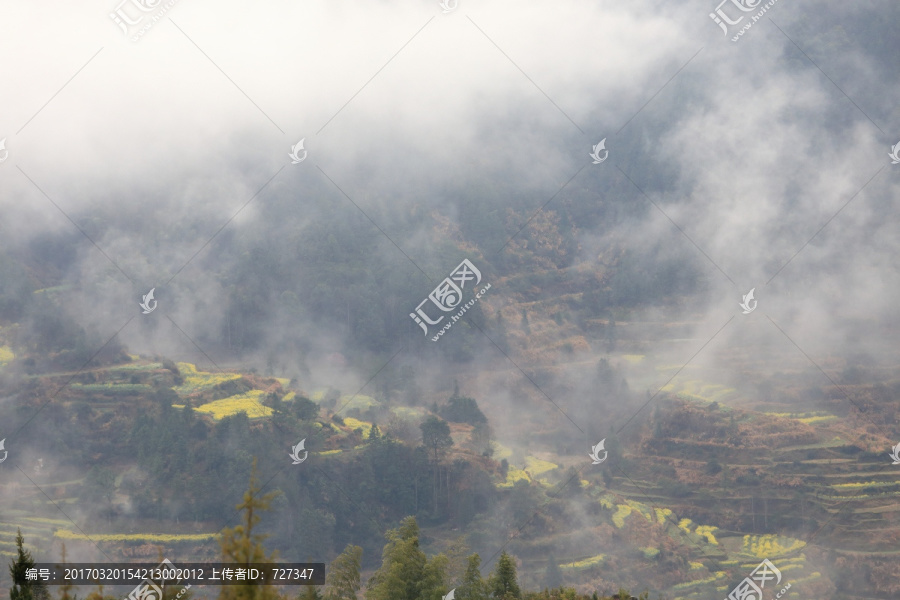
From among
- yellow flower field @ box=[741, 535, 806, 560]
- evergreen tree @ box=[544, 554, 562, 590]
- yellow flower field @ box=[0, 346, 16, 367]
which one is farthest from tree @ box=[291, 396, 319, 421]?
yellow flower field @ box=[741, 535, 806, 560]

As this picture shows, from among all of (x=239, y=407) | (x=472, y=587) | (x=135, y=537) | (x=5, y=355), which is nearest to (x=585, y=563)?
(x=472, y=587)

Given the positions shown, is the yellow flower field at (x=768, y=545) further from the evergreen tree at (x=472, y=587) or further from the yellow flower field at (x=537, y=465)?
the evergreen tree at (x=472, y=587)

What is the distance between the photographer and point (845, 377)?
Result: 340ft

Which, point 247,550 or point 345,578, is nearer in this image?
point 247,550

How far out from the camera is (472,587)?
4350cm

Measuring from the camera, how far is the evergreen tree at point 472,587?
42969 mm

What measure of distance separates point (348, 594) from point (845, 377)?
264 ft

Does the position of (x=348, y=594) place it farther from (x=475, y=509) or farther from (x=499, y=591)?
(x=475, y=509)

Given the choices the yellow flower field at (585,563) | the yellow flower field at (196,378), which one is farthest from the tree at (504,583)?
the yellow flower field at (196,378)

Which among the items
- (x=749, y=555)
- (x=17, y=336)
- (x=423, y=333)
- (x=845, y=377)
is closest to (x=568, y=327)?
(x=423, y=333)

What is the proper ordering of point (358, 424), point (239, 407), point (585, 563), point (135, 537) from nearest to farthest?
point (585, 563) → point (135, 537) → point (239, 407) → point (358, 424)

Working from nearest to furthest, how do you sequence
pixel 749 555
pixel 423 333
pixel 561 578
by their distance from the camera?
pixel 561 578, pixel 749 555, pixel 423 333

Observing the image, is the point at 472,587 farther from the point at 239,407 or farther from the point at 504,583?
the point at 239,407

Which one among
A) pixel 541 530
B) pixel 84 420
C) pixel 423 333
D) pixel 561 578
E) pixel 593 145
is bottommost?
pixel 561 578
